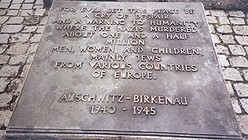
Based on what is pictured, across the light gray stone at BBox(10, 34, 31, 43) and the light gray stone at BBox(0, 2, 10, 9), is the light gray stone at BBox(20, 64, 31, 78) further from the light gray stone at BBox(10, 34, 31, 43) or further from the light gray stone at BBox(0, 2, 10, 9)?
the light gray stone at BBox(0, 2, 10, 9)

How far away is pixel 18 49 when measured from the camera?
4.11m

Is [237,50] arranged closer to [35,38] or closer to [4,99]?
[35,38]

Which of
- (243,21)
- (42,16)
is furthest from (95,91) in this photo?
(243,21)

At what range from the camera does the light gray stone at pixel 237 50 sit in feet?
13.2

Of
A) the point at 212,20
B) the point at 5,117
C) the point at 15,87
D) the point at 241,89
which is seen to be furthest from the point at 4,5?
the point at 241,89

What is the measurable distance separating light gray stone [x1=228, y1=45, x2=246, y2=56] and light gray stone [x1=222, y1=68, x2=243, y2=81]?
0.37 metres

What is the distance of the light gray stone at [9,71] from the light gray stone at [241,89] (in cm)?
313

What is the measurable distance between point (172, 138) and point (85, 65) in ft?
3.64

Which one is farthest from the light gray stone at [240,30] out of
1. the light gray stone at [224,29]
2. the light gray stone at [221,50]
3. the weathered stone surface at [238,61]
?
the weathered stone surface at [238,61]

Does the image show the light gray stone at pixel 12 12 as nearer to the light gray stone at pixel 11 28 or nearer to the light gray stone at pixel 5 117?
the light gray stone at pixel 11 28

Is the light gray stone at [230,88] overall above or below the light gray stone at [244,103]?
above

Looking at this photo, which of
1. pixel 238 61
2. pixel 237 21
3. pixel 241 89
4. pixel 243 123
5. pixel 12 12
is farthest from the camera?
pixel 12 12

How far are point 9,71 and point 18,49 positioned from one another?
0.46 m

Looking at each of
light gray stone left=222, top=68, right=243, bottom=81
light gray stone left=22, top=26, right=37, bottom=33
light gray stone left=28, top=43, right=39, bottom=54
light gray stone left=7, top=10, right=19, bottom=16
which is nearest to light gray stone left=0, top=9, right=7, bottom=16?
light gray stone left=7, top=10, right=19, bottom=16
